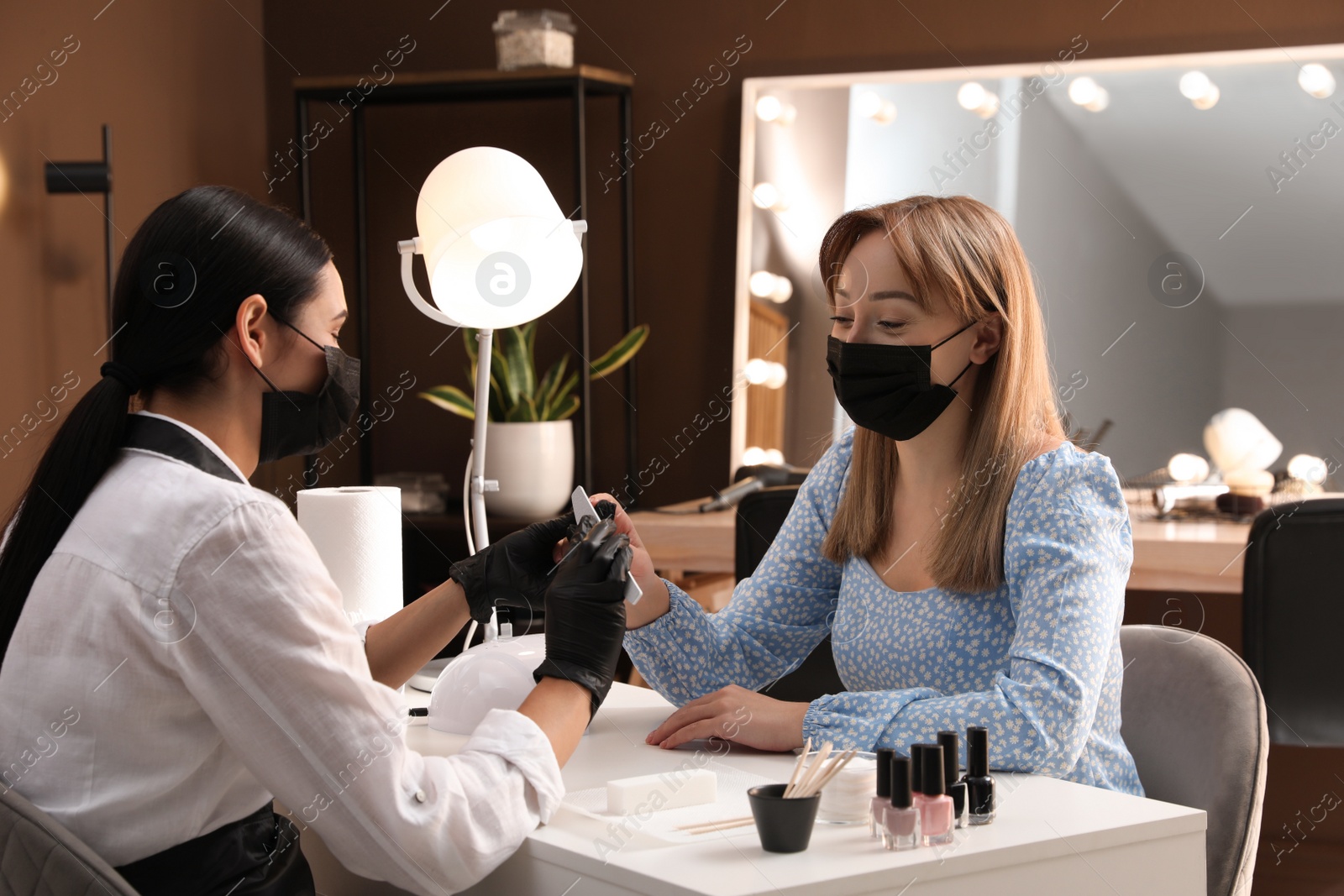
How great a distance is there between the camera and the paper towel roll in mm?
1661

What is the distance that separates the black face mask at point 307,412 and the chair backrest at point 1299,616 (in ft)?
4.97

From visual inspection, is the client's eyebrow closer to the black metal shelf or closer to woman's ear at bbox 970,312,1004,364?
woman's ear at bbox 970,312,1004,364

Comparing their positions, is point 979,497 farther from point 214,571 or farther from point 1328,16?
point 1328,16

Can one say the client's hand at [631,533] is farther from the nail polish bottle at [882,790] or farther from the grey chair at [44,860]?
the grey chair at [44,860]

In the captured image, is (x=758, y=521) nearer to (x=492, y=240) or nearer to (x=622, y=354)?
(x=492, y=240)

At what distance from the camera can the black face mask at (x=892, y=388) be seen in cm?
144

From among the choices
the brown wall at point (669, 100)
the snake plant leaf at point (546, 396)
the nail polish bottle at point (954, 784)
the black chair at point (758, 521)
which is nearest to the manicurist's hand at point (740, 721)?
the nail polish bottle at point (954, 784)

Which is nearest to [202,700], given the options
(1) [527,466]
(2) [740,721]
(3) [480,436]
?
(2) [740,721]

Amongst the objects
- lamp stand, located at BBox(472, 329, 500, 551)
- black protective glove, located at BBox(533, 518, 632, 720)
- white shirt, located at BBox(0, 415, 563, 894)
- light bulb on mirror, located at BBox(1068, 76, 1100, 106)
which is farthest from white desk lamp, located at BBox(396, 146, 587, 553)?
light bulb on mirror, located at BBox(1068, 76, 1100, 106)

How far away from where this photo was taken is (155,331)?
1063 millimetres

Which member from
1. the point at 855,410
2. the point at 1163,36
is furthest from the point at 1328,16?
the point at 855,410

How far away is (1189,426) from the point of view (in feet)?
9.93

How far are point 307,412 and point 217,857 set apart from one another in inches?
16.6

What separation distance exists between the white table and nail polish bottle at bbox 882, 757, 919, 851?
1cm
